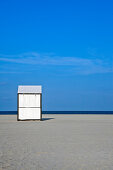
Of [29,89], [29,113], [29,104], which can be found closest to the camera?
[29,104]

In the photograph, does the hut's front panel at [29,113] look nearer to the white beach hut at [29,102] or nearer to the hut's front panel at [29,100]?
the white beach hut at [29,102]

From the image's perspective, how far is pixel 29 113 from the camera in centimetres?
3092

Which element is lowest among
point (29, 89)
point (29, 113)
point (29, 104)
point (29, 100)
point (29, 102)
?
point (29, 113)

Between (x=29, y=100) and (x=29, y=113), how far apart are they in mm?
1394

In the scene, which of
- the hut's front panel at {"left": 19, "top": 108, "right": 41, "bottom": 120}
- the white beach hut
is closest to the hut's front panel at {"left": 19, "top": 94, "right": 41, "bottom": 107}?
the white beach hut

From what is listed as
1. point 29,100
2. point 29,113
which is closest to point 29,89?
point 29,100

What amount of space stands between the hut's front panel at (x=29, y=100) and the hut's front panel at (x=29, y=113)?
0.47 m

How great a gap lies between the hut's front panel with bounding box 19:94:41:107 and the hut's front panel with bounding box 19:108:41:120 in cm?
47

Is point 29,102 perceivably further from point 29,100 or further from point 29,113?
point 29,113

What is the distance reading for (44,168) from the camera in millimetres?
7965

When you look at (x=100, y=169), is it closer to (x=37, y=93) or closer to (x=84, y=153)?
(x=84, y=153)

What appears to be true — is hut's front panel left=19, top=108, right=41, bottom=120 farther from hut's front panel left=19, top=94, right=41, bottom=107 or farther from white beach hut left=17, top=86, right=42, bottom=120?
hut's front panel left=19, top=94, right=41, bottom=107

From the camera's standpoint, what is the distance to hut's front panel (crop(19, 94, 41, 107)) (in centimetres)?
3061

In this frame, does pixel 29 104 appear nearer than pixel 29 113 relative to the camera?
Yes
